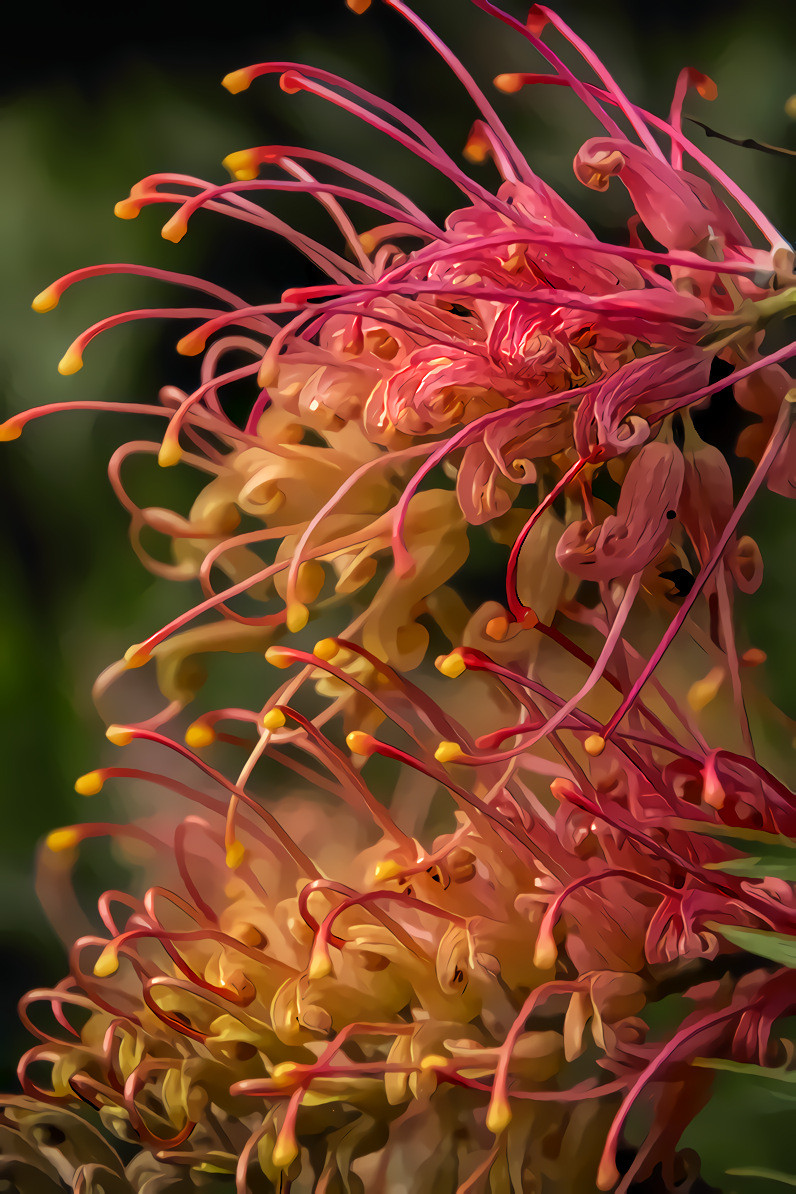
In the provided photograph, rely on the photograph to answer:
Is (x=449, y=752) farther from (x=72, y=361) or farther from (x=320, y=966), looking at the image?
(x=72, y=361)

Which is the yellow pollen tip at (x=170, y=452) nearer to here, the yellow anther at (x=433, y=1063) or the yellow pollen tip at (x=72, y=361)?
the yellow pollen tip at (x=72, y=361)

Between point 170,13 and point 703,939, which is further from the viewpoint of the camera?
point 170,13

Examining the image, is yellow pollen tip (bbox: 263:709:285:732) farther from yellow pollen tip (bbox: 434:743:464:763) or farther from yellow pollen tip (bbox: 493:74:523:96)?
yellow pollen tip (bbox: 493:74:523:96)

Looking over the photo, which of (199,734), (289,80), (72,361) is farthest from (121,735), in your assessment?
(289,80)

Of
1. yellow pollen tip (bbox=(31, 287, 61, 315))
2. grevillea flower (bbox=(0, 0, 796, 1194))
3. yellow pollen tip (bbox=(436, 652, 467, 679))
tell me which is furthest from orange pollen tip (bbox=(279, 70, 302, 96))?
yellow pollen tip (bbox=(436, 652, 467, 679))

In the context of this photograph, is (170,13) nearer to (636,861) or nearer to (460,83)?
(460,83)

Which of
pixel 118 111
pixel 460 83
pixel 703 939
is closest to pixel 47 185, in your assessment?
pixel 118 111

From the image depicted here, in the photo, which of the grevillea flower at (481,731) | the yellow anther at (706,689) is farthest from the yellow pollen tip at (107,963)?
the yellow anther at (706,689)
